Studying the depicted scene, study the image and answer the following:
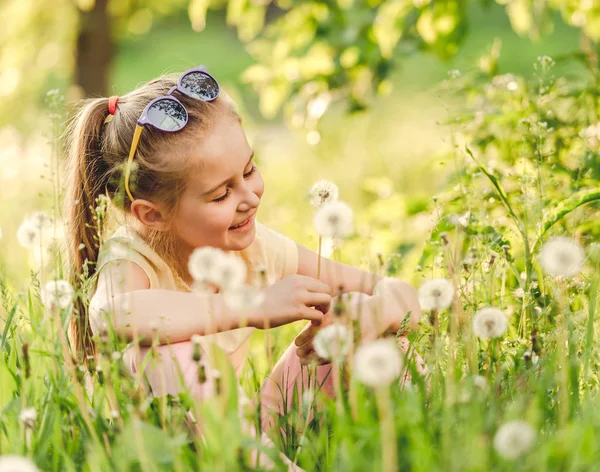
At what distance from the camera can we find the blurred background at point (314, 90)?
2984 mm

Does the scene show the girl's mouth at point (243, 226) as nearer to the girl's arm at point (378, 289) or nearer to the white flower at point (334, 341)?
the girl's arm at point (378, 289)

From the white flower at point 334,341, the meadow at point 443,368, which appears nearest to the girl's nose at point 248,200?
the meadow at point 443,368

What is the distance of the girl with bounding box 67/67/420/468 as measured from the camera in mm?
1961

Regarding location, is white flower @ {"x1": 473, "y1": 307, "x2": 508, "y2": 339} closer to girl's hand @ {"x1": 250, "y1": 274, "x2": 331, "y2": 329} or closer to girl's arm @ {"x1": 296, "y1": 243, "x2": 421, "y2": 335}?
girl's arm @ {"x1": 296, "y1": 243, "x2": 421, "y2": 335}

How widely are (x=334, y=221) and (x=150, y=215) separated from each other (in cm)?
98

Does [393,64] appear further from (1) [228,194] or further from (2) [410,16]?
(1) [228,194]

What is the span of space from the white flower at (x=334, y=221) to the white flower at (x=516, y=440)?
0.50m

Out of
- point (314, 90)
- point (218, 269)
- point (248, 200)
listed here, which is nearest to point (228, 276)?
point (218, 269)

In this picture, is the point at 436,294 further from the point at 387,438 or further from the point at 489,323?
the point at 387,438

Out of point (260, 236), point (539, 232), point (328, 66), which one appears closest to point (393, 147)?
point (328, 66)

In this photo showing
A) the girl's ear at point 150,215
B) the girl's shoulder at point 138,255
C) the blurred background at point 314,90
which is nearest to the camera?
the girl's shoulder at point 138,255

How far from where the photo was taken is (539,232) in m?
1.94

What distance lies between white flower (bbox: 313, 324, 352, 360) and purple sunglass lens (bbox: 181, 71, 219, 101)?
111 cm

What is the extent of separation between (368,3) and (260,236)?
1.29 m
